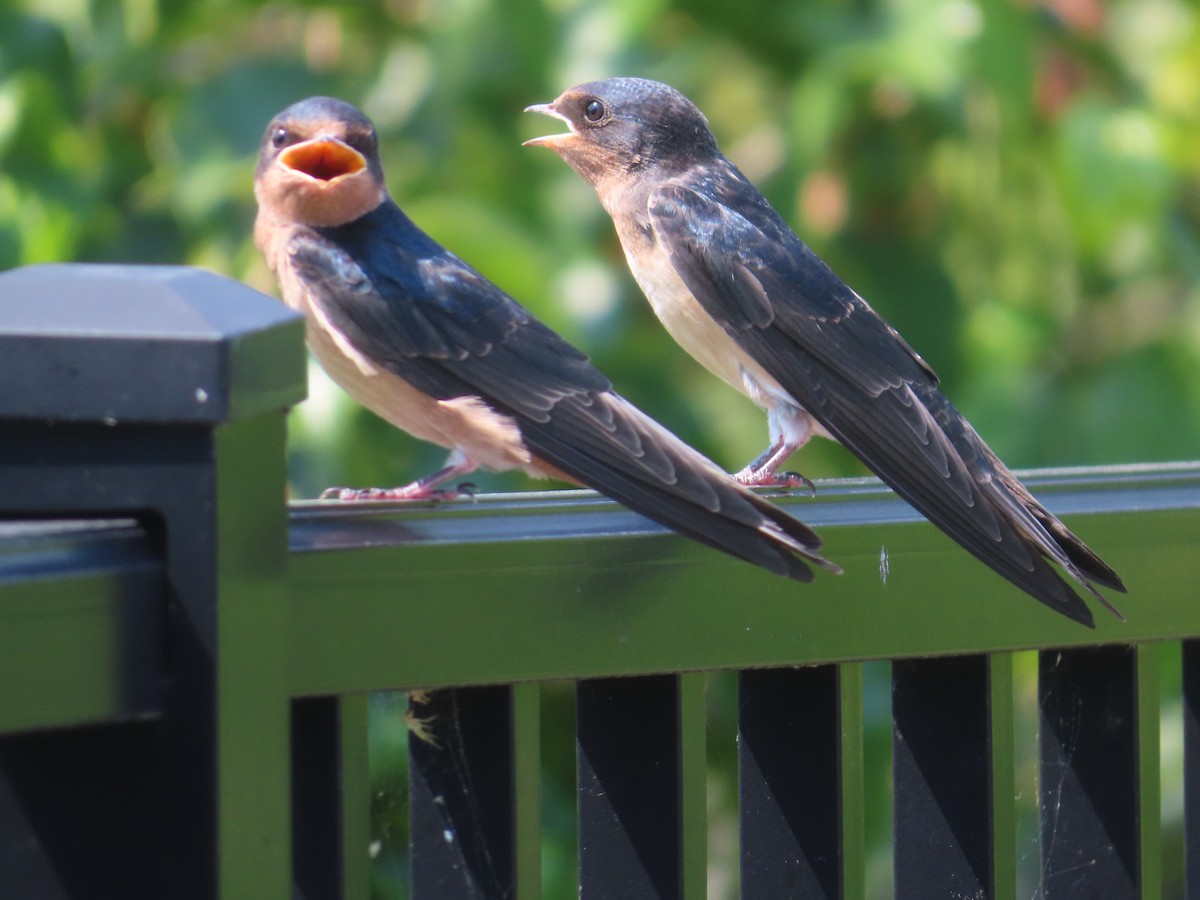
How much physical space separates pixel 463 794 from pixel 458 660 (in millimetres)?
134

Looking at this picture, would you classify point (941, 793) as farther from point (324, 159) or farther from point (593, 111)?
point (593, 111)

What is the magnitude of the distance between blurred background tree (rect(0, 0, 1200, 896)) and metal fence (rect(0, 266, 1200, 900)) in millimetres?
2278

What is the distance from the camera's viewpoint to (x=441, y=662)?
1313 millimetres

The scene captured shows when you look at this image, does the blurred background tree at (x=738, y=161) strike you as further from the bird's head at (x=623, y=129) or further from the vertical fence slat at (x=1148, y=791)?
the vertical fence slat at (x=1148, y=791)

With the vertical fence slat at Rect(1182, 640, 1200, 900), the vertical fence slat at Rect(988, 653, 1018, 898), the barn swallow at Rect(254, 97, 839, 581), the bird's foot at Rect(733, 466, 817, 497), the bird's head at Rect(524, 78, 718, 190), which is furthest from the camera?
the bird's head at Rect(524, 78, 718, 190)

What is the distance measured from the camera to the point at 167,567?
1.14 meters

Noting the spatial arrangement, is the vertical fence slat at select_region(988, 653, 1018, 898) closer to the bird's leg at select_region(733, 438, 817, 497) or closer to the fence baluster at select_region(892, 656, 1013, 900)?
the fence baluster at select_region(892, 656, 1013, 900)

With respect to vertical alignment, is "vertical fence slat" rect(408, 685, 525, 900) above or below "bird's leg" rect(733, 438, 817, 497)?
above

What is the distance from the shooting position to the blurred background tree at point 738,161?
4254 mm

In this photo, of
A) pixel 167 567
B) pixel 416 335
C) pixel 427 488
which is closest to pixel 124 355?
pixel 167 567

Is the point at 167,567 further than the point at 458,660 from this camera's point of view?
No

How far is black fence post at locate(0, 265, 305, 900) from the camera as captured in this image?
1.11 metres

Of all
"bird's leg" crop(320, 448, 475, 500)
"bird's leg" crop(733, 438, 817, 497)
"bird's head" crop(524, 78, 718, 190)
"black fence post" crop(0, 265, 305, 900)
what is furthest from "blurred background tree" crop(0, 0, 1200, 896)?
"black fence post" crop(0, 265, 305, 900)

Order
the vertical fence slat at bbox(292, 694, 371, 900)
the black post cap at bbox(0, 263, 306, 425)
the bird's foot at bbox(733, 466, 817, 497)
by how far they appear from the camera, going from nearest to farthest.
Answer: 1. the black post cap at bbox(0, 263, 306, 425)
2. the vertical fence slat at bbox(292, 694, 371, 900)
3. the bird's foot at bbox(733, 466, 817, 497)
